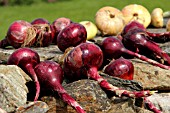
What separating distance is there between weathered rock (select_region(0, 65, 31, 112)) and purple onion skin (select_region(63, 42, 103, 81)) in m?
0.47

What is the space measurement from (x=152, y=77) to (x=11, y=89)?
1.40m

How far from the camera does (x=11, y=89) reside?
12.7 feet

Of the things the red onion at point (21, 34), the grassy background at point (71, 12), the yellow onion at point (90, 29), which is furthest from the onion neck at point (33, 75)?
the grassy background at point (71, 12)

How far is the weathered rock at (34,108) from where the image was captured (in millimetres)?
3705

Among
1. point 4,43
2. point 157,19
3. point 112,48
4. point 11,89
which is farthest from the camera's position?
point 157,19

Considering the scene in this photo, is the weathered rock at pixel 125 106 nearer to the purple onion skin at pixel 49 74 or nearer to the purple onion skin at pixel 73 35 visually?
the purple onion skin at pixel 49 74

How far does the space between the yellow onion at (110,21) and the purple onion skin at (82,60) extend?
229 cm

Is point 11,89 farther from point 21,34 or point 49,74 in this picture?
point 21,34

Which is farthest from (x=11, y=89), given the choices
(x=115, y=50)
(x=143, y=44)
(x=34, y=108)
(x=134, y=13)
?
(x=134, y=13)

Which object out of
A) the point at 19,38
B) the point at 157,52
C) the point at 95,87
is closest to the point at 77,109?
the point at 95,87

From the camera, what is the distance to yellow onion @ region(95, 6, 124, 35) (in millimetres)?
6555

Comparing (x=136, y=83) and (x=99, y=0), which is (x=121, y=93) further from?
(x=99, y=0)

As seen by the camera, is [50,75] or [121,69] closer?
[50,75]

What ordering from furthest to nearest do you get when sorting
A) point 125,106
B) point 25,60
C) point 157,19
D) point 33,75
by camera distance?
point 157,19
point 25,60
point 33,75
point 125,106
